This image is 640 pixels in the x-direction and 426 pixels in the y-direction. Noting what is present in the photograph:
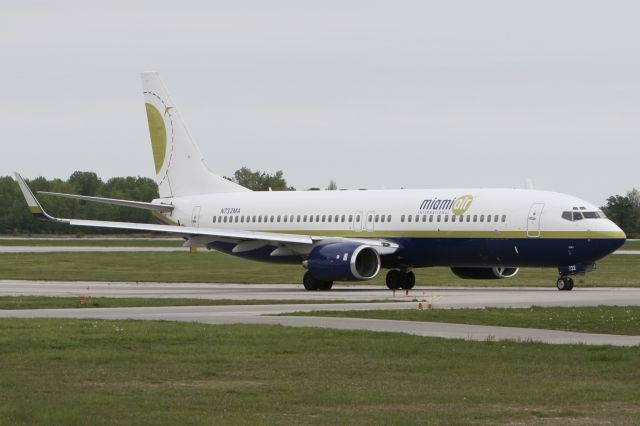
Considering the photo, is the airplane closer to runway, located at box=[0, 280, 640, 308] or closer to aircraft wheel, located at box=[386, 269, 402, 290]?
aircraft wheel, located at box=[386, 269, 402, 290]

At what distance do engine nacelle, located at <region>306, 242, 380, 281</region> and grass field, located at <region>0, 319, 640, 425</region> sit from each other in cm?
2131

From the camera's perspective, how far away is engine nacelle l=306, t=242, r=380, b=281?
50281 millimetres

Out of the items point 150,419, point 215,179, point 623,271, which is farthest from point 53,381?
point 623,271

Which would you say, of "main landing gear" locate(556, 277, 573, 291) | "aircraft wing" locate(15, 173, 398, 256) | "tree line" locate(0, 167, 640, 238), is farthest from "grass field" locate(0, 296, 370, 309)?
"tree line" locate(0, 167, 640, 238)

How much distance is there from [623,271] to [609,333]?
39.0 m

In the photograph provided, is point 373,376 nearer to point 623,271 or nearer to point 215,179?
point 215,179

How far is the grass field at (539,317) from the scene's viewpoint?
101ft

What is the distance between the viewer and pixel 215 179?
62.4 meters

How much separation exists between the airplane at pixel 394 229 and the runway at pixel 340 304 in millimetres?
1164

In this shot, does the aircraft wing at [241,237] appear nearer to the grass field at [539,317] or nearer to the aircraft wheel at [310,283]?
the aircraft wheel at [310,283]

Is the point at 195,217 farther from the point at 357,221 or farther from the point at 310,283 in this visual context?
the point at 310,283

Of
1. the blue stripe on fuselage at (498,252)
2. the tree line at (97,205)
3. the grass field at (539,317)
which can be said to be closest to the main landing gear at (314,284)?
the blue stripe on fuselage at (498,252)

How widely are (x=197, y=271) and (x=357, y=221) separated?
1613 centimetres

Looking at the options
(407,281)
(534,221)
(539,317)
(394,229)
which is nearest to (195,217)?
(394,229)
